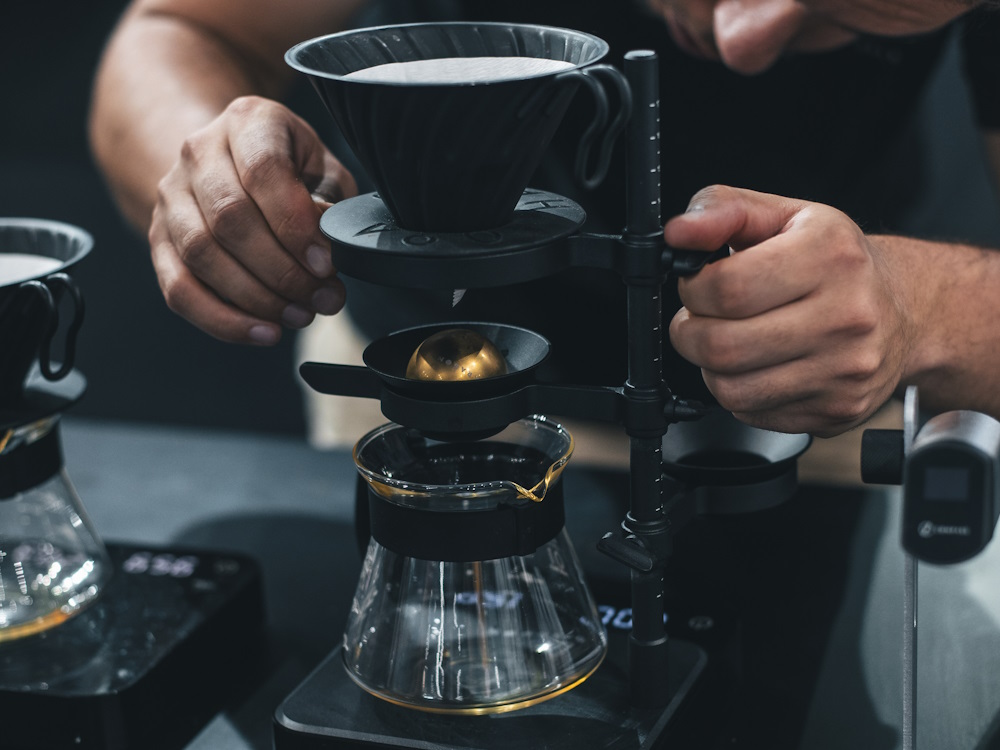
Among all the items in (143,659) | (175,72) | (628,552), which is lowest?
(143,659)

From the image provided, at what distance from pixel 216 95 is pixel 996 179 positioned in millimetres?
879

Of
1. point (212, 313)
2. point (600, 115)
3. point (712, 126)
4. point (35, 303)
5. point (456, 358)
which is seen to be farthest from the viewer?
point (712, 126)

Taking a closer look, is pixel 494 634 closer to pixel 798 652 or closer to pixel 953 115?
pixel 798 652

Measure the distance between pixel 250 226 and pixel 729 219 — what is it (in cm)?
36

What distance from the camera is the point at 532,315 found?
1403 millimetres

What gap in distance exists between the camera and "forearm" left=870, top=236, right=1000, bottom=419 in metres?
0.81

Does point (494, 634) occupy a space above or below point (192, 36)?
below

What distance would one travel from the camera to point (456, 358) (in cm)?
65

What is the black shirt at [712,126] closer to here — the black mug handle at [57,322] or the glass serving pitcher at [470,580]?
the glass serving pitcher at [470,580]

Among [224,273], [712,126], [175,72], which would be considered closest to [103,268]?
[175,72]

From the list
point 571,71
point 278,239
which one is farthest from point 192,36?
point 571,71

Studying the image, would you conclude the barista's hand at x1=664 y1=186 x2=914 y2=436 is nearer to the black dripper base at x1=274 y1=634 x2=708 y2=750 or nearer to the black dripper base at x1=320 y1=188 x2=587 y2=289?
the black dripper base at x1=320 y1=188 x2=587 y2=289

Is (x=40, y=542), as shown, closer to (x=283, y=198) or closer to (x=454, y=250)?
(x=283, y=198)

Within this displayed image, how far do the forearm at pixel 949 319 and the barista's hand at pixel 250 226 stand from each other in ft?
1.32
